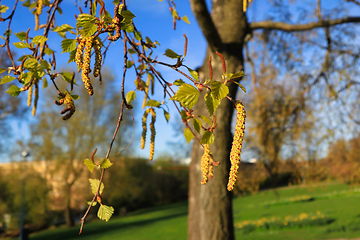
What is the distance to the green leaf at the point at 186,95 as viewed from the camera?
79 centimetres

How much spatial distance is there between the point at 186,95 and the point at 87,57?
0.29 m

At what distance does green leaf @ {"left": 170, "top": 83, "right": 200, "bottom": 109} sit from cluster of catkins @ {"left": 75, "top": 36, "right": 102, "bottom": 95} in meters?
0.23

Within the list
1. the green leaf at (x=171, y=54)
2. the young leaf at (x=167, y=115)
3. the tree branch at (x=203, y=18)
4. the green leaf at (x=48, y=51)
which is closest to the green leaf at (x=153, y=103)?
the young leaf at (x=167, y=115)

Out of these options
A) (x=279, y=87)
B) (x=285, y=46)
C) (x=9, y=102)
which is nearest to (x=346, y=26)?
(x=285, y=46)

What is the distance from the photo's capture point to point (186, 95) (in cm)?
79

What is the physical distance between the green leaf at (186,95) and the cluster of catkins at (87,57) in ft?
0.74

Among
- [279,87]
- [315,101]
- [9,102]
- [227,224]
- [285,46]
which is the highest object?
[9,102]

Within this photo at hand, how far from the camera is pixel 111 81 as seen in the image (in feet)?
60.2

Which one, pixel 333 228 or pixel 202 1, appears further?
pixel 333 228

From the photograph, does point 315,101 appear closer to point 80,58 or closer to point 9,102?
point 80,58

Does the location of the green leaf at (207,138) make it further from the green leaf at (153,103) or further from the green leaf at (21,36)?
the green leaf at (21,36)

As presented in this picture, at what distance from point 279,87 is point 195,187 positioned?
429 cm

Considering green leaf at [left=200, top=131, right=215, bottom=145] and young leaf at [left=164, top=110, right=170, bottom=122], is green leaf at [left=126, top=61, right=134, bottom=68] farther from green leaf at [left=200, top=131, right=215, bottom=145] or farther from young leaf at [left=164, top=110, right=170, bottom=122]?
green leaf at [left=200, top=131, right=215, bottom=145]

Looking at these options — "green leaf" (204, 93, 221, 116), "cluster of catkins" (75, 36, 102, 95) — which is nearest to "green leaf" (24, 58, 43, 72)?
"cluster of catkins" (75, 36, 102, 95)
